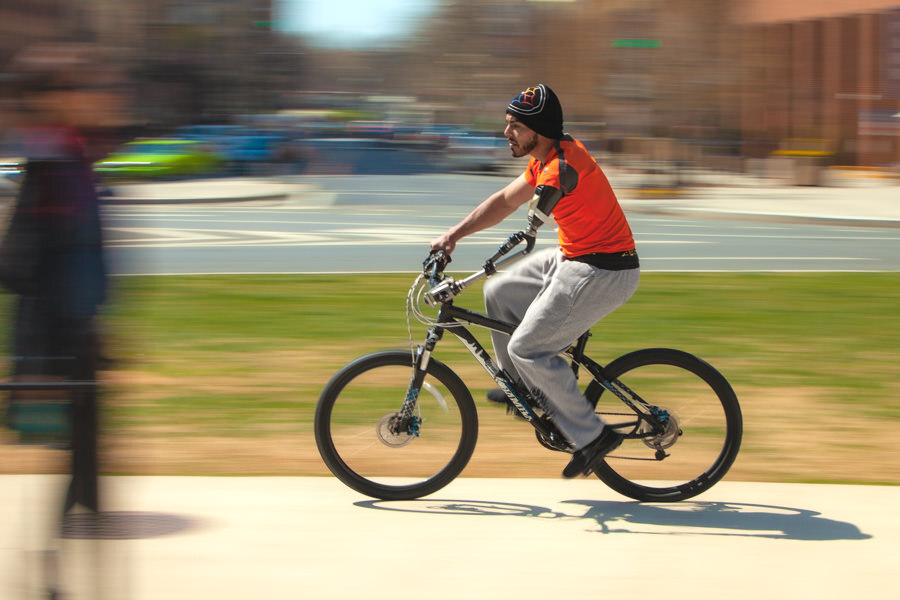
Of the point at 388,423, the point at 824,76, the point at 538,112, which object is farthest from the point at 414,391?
the point at 824,76

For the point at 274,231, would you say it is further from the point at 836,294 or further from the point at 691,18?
the point at 691,18

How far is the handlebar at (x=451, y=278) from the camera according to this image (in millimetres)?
4641

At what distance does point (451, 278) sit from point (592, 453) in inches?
36.5

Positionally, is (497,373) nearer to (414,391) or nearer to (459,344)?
(414,391)

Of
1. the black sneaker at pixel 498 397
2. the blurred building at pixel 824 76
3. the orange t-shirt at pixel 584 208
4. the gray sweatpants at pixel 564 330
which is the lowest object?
the black sneaker at pixel 498 397

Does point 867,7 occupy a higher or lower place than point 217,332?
higher

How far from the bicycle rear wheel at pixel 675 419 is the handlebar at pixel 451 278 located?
2.13 ft

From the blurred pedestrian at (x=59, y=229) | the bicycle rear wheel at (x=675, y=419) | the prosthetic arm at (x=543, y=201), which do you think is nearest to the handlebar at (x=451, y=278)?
the prosthetic arm at (x=543, y=201)

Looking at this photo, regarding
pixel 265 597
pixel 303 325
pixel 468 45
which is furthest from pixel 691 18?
pixel 265 597

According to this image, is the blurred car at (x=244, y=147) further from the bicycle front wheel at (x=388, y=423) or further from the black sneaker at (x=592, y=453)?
the black sneaker at (x=592, y=453)

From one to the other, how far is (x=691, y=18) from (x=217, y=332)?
101 feet

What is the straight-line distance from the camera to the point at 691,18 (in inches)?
1448

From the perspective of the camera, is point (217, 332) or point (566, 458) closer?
point (566, 458)

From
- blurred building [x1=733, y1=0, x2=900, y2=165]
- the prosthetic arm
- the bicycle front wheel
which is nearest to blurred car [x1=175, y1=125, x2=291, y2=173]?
blurred building [x1=733, y1=0, x2=900, y2=165]
